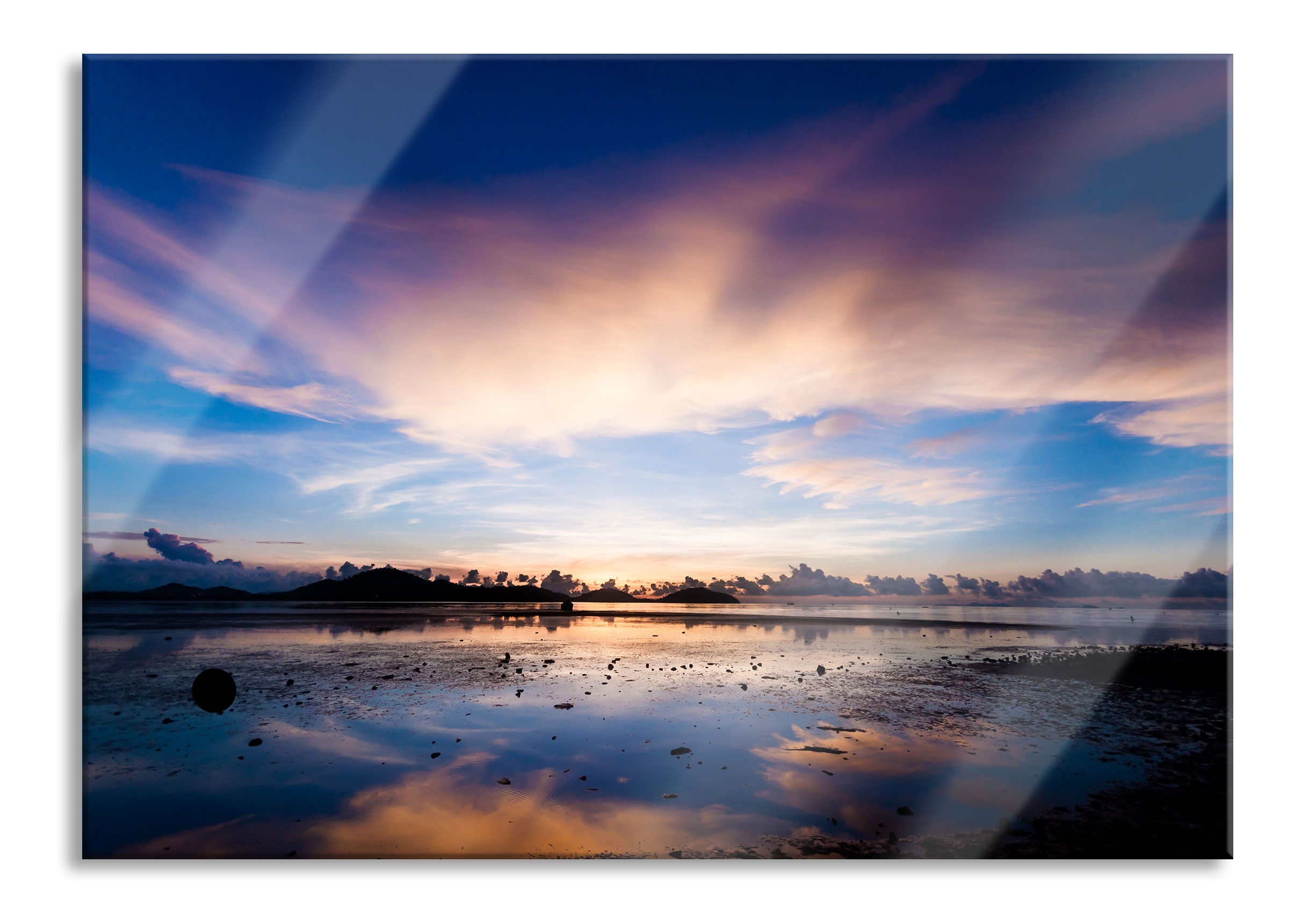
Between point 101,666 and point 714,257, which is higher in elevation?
point 714,257

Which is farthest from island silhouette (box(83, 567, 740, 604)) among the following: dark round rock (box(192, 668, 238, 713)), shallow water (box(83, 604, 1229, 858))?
dark round rock (box(192, 668, 238, 713))

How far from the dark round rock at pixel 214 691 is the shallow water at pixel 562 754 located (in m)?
0.07

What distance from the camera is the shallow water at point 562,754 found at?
3084 mm

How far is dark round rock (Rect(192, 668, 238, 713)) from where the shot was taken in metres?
4.03

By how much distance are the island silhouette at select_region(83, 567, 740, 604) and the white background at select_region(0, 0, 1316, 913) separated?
0.69 metres

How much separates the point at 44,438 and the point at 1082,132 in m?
7.03

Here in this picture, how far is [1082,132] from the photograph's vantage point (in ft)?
11.7

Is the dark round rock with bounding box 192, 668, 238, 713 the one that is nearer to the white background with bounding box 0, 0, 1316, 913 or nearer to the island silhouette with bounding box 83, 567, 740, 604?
the island silhouette with bounding box 83, 567, 740, 604
